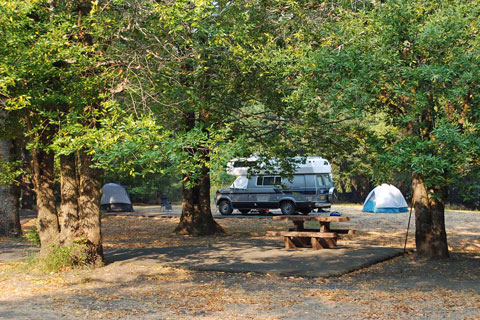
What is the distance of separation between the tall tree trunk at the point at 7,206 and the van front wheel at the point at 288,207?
13.8m

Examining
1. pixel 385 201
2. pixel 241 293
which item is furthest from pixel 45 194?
pixel 385 201

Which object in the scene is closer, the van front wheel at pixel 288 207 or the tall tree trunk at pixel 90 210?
the tall tree trunk at pixel 90 210

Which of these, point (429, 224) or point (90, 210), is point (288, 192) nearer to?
point (429, 224)

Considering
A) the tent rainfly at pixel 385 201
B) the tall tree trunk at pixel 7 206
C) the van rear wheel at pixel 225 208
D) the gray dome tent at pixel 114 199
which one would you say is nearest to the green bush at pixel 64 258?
the tall tree trunk at pixel 7 206

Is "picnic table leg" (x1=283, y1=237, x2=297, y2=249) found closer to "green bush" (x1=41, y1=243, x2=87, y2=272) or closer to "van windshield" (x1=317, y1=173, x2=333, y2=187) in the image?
"green bush" (x1=41, y1=243, x2=87, y2=272)

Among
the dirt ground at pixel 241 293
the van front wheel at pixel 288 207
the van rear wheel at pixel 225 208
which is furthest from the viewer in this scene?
the van rear wheel at pixel 225 208

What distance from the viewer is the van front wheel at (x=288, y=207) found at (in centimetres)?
2858

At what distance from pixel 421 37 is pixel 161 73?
5217 mm

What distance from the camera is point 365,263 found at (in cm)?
1227

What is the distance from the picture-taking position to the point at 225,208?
3069cm

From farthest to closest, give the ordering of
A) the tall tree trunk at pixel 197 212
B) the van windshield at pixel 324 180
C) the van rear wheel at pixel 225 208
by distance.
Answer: the van rear wheel at pixel 225 208 → the van windshield at pixel 324 180 → the tall tree trunk at pixel 197 212

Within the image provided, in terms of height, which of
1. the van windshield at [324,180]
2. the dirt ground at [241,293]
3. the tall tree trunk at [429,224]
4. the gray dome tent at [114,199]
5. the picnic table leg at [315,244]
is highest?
the van windshield at [324,180]

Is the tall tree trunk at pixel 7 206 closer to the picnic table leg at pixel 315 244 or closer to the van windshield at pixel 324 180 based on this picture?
the picnic table leg at pixel 315 244

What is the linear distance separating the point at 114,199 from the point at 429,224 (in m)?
25.4
